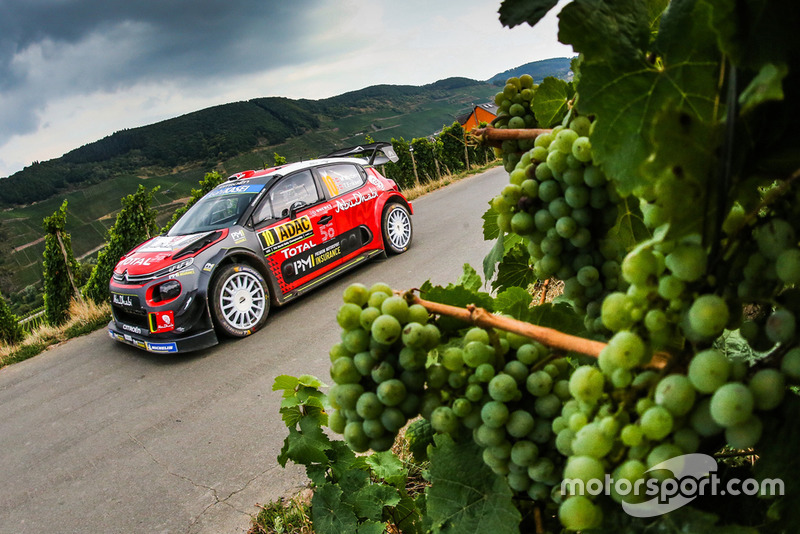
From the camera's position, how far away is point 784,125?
→ 1.44 feet

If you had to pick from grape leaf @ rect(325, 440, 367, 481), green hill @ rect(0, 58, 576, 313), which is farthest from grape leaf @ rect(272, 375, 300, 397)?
green hill @ rect(0, 58, 576, 313)

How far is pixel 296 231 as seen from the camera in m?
6.18

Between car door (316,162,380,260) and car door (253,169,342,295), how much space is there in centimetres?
14

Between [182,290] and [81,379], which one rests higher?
[182,290]

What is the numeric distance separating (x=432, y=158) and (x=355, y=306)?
17.7m

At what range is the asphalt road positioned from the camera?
132 inches

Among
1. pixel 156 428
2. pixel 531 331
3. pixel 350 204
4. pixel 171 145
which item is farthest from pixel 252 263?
pixel 171 145

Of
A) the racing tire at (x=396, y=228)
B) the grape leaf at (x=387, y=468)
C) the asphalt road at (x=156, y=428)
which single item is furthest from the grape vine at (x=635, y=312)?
the racing tire at (x=396, y=228)

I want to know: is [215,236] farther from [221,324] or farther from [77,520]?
[77,520]

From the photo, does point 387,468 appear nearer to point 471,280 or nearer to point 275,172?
point 471,280

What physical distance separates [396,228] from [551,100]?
6.67m

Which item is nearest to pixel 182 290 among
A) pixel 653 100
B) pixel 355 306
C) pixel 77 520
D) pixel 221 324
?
pixel 221 324

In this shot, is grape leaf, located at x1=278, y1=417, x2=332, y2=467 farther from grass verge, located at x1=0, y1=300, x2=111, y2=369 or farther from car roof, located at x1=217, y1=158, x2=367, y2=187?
grass verge, located at x1=0, y1=300, x2=111, y2=369

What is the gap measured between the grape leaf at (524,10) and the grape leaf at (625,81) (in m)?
0.08
